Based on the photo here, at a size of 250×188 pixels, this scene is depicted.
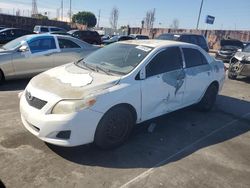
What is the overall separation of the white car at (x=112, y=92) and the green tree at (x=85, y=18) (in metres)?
58.5

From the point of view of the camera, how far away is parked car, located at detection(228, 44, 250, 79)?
35.2 ft

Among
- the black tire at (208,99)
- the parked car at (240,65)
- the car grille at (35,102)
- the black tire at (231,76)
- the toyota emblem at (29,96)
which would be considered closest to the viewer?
the car grille at (35,102)

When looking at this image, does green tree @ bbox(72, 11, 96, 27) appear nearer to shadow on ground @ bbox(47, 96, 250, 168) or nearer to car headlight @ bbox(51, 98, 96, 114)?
shadow on ground @ bbox(47, 96, 250, 168)

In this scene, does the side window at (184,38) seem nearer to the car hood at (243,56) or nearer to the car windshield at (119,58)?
the car hood at (243,56)

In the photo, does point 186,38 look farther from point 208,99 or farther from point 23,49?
point 23,49

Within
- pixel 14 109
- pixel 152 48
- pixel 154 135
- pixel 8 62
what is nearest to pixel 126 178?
pixel 154 135

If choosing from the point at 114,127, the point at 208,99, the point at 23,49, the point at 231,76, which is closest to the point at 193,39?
the point at 231,76

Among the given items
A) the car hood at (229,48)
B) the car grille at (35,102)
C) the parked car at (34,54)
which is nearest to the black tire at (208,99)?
the car grille at (35,102)

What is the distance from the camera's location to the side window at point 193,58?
5.62 metres

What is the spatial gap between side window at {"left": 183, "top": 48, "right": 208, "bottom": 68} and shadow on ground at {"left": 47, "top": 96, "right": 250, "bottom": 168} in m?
1.14

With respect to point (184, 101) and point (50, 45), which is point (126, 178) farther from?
point (50, 45)

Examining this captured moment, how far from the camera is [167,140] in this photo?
191 inches

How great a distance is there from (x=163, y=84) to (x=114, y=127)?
1.20m

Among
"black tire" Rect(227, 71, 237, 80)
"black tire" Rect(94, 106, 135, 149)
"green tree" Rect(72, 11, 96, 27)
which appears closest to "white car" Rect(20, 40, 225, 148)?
"black tire" Rect(94, 106, 135, 149)
